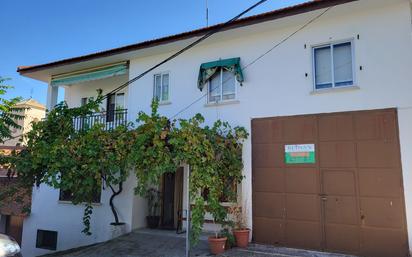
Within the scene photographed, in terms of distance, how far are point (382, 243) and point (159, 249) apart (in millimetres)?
5706

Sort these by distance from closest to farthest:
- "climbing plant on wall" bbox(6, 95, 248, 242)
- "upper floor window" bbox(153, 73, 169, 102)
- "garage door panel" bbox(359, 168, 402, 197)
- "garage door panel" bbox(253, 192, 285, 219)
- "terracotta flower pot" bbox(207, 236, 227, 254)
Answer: "garage door panel" bbox(359, 168, 402, 197) → "climbing plant on wall" bbox(6, 95, 248, 242) → "terracotta flower pot" bbox(207, 236, 227, 254) → "garage door panel" bbox(253, 192, 285, 219) → "upper floor window" bbox(153, 73, 169, 102)

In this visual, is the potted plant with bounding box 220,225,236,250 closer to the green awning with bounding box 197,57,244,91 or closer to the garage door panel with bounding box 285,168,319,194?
the garage door panel with bounding box 285,168,319,194

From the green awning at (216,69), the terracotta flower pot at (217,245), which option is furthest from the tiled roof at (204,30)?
the terracotta flower pot at (217,245)

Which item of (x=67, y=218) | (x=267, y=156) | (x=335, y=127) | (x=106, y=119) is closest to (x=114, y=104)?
(x=106, y=119)

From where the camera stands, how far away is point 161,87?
1216 cm

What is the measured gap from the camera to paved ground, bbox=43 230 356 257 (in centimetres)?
852

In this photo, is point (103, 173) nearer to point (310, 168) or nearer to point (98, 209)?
point (98, 209)

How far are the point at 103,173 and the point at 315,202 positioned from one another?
232 inches

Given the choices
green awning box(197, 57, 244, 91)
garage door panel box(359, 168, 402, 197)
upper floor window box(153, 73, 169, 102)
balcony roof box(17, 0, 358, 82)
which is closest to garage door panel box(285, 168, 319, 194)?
garage door panel box(359, 168, 402, 197)

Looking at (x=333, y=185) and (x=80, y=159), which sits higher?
(x=80, y=159)

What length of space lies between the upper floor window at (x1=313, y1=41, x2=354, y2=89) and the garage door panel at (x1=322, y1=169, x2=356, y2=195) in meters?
2.34

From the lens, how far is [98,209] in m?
12.4

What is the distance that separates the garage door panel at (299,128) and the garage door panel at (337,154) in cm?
44

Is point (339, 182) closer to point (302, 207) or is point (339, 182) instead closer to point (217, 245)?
point (302, 207)
